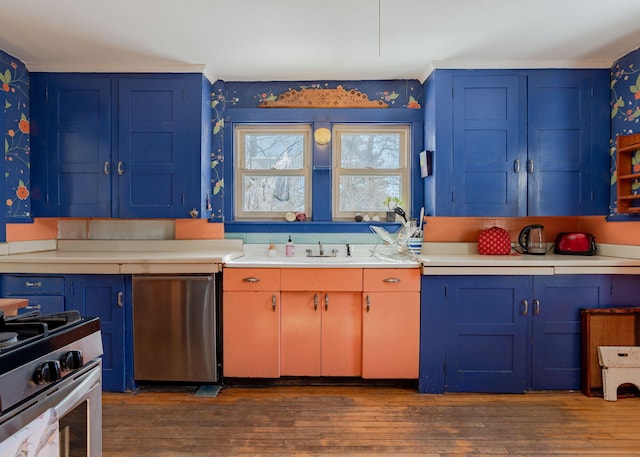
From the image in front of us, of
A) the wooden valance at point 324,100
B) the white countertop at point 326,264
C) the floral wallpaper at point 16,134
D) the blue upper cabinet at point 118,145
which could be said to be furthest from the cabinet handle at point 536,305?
the floral wallpaper at point 16,134

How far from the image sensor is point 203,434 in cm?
221

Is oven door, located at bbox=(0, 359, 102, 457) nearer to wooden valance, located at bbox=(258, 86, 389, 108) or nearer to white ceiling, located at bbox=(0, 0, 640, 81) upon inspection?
white ceiling, located at bbox=(0, 0, 640, 81)

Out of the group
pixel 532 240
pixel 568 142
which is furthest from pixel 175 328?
pixel 568 142

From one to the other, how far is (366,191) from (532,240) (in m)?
1.41

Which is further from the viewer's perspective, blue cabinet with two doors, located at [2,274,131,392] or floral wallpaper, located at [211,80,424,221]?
floral wallpaper, located at [211,80,424,221]

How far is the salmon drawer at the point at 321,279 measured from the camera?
2752 millimetres

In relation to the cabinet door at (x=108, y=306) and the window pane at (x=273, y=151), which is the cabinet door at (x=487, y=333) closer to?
the window pane at (x=273, y=151)

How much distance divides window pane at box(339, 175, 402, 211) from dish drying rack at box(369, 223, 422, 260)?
25 centimetres

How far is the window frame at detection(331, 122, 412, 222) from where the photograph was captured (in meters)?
3.39

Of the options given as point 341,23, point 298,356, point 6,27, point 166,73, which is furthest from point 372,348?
point 6,27

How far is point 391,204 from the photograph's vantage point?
11.1ft

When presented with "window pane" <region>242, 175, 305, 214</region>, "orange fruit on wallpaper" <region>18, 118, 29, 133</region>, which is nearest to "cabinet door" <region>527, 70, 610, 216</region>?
"window pane" <region>242, 175, 305, 214</region>

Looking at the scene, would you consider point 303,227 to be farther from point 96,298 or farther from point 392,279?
point 96,298

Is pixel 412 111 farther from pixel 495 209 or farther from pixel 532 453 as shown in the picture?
pixel 532 453
